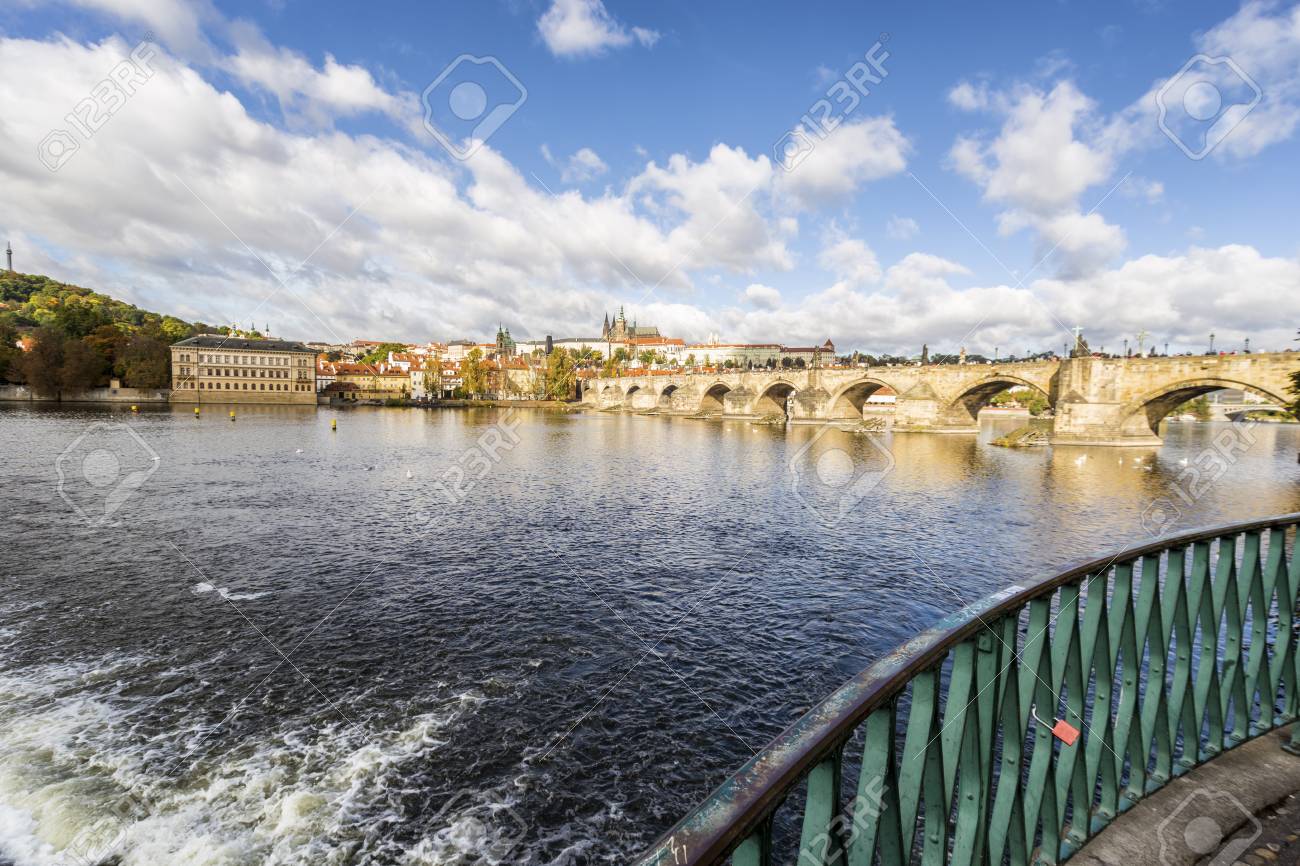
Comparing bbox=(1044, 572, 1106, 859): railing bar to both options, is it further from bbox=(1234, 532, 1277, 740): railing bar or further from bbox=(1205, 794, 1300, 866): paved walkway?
bbox=(1234, 532, 1277, 740): railing bar

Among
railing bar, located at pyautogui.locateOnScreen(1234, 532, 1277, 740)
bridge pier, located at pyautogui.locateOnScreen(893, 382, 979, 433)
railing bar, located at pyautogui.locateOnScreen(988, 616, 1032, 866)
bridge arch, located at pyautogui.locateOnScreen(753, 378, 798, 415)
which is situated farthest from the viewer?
bridge arch, located at pyautogui.locateOnScreen(753, 378, 798, 415)

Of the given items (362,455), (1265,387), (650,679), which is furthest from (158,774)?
(1265,387)

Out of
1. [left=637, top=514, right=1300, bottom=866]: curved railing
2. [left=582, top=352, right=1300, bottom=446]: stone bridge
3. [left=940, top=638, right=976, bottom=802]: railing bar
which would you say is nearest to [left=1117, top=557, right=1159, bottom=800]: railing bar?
[left=637, top=514, right=1300, bottom=866]: curved railing

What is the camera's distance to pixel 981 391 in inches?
2672

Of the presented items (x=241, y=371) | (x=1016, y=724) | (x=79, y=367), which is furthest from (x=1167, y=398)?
(x=241, y=371)

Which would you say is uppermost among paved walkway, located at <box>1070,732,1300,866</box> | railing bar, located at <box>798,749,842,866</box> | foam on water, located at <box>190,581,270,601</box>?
railing bar, located at <box>798,749,842,866</box>

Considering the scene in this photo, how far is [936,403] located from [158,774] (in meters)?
73.5

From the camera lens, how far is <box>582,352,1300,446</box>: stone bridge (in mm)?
44594

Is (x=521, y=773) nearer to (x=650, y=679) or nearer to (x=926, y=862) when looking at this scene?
(x=650, y=679)

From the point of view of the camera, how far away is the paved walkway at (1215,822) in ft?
10.6

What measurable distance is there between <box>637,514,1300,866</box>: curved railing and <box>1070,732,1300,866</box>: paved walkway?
0.11 metres

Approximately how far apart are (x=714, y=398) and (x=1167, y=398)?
66.7m

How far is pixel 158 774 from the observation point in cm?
792

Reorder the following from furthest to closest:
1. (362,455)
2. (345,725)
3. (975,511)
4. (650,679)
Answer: (362,455) < (975,511) < (650,679) < (345,725)
